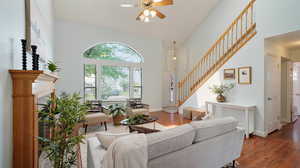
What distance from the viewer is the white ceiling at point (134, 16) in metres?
4.69

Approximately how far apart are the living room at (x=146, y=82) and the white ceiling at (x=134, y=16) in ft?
0.13

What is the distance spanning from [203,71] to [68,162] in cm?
534

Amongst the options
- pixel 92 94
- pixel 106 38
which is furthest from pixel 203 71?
pixel 92 94

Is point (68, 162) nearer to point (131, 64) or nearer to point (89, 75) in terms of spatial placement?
point (89, 75)

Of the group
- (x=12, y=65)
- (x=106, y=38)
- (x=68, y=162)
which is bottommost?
(x=68, y=162)

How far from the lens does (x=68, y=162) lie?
1604 millimetres

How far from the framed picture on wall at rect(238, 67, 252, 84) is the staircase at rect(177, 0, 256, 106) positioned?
1.90 feet

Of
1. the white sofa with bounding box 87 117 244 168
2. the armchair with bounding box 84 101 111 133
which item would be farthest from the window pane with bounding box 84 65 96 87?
the white sofa with bounding box 87 117 244 168

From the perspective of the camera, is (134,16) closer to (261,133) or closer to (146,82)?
(146,82)

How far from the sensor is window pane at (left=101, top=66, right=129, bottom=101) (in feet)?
18.7

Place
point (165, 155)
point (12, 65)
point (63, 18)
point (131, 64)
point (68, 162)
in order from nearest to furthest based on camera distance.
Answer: point (12, 65) → point (165, 155) → point (68, 162) → point (63, 18) → point (131, 64)

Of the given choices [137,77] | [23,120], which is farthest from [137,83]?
[23,120]

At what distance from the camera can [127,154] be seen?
4.18 feet

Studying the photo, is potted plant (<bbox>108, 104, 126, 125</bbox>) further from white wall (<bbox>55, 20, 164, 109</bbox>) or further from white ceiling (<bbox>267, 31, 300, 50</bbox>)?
white ceiling (<bbox>267, 31, 300, 50</bbox>)
